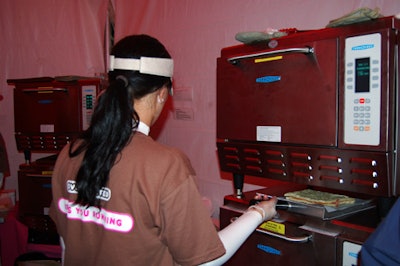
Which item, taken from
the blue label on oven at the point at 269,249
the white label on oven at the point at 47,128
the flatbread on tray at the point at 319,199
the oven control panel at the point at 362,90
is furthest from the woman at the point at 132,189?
the white label on oven at the point at 47,128

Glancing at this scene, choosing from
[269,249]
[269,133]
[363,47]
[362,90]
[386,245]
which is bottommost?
[269,249]

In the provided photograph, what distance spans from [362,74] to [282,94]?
0.78 feet

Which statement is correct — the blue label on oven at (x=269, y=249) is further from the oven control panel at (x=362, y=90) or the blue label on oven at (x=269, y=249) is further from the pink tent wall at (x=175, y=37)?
the pink tent wall at (x=175, y=37)

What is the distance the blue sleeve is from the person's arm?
0.33 metres

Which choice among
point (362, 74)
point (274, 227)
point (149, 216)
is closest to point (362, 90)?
point (362, 74)

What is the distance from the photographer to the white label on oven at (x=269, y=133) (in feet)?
3.69

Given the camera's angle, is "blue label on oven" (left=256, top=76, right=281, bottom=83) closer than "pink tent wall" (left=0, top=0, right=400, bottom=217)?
Yes

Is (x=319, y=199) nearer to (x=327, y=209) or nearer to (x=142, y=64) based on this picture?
(x=327, y=209)

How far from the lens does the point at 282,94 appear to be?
3.63 feet

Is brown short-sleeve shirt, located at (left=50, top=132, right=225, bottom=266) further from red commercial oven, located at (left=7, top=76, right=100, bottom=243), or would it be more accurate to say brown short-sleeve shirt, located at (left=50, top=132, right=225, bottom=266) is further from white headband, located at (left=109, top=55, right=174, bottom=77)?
red commercial oven, located at (left=7, top=76, right=100, bottom=243)

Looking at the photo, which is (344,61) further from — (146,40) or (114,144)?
(114,144)

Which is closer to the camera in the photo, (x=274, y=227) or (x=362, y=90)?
(x=362, y=90)

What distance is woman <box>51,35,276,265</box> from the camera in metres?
0.87

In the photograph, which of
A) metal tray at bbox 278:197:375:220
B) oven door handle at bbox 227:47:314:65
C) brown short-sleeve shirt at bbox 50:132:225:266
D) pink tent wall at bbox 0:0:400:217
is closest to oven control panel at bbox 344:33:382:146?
oven door handle at bbox 227:47:314:65
